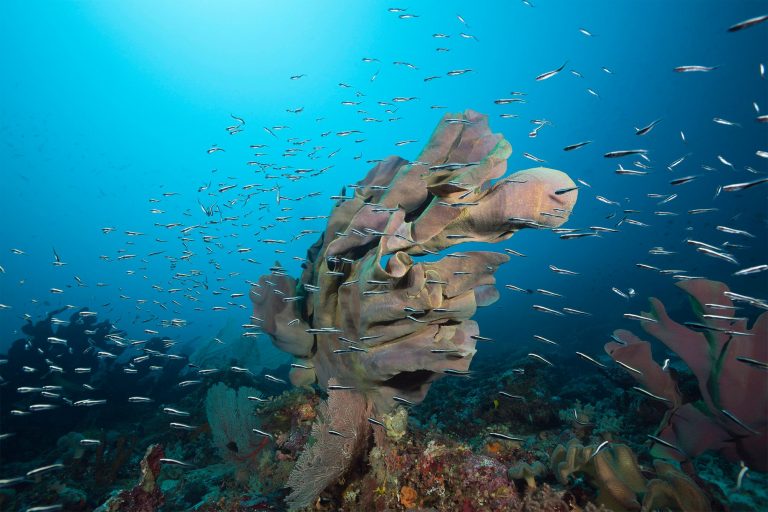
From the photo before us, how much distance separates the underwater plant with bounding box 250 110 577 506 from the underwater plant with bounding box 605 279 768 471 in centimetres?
216

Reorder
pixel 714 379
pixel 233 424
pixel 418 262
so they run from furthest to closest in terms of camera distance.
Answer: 1. pixel 233 424
2. pixel 714 379
3. pixel 418 262

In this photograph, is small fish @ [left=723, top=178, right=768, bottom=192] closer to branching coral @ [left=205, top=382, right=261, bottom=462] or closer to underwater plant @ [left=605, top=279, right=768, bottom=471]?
underwater plant @ [left=605, top=279, right=768, bottom=471]

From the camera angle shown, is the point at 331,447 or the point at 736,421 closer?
the point at 331,447

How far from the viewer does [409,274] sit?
314 cm

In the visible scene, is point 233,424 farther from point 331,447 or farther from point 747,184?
point 747,184

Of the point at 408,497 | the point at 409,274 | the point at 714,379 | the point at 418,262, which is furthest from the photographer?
the point at 714,379

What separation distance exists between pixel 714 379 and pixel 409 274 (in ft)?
11.2

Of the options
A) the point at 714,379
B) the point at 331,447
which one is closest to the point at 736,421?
the point at 714,379

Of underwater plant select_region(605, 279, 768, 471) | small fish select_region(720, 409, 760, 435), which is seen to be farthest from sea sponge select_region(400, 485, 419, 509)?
small fish select_region(720, 409, 760, 435)

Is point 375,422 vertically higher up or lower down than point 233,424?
higher up

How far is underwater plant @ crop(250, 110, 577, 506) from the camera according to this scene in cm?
290

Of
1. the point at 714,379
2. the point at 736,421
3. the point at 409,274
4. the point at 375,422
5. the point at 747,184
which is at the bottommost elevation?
the point at 736,421

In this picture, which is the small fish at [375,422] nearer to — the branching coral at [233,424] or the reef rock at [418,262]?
the reef rock at [418,262]

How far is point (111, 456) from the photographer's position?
729cm
